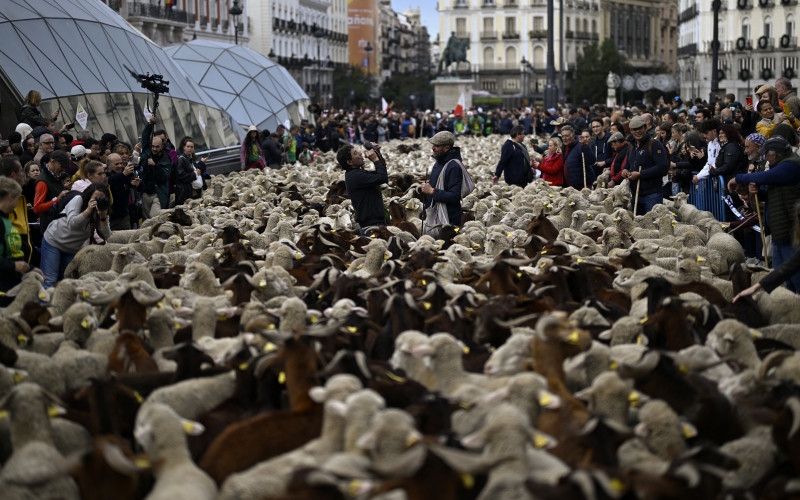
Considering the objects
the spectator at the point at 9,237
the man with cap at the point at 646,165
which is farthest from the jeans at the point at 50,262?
the man with cap at the point at 646,165

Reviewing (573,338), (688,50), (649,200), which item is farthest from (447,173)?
(688,50)

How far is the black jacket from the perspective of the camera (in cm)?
1132

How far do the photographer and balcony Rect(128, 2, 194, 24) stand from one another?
43.2 meters

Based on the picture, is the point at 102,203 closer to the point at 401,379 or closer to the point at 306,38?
the point at 401,379

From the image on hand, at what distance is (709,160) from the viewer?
13.7 meters

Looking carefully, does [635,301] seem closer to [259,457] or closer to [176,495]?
[259,457]

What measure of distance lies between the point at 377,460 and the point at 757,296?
184 inches

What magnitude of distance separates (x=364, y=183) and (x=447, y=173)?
3.16 ft

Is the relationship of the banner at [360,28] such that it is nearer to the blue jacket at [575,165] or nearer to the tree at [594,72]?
the tree at [594,72]

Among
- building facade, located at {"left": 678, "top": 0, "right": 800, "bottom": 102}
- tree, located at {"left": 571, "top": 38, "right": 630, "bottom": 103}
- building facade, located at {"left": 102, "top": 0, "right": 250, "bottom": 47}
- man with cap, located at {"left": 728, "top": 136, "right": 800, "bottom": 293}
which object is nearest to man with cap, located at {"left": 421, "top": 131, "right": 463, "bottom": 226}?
man with cap, located at {"left": 728, "top": 136, "right": 800, "bottom": 293}

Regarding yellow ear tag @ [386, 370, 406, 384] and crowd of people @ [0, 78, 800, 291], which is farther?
crowd of people @ [0, 78, 800, 291]

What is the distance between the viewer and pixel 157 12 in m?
52.9

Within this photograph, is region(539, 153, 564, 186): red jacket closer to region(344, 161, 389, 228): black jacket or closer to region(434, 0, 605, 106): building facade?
region(344, 161, 389, 228): black jacket

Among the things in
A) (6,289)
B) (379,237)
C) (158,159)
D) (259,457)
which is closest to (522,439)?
(259,457)
